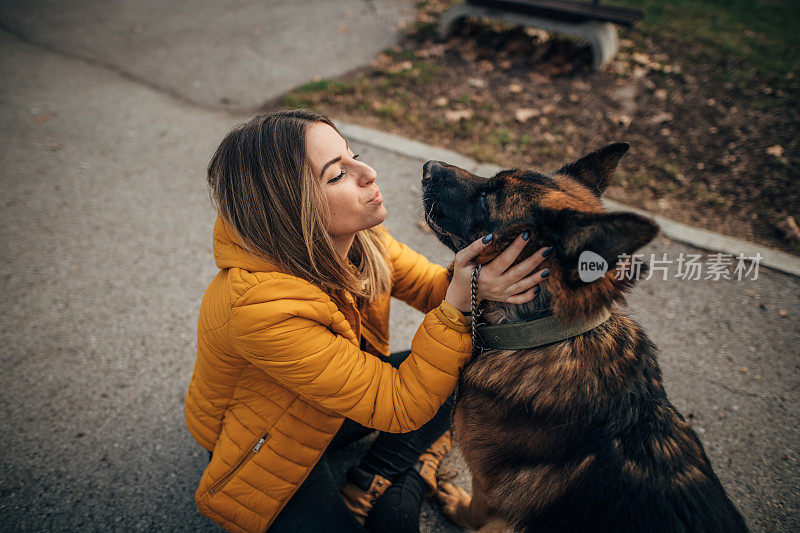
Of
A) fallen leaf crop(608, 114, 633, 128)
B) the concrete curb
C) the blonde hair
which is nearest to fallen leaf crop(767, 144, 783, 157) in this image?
fallen leaf crop(608, 114, 633, 128)

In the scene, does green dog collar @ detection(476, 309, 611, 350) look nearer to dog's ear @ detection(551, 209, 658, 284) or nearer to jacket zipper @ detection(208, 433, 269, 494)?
dog's ear @ detection(551, 209, 658, 284)

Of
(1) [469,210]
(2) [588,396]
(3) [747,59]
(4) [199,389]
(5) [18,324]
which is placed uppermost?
(3) [747,59]

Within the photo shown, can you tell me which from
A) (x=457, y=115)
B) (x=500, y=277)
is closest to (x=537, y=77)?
(x=457, y=115)

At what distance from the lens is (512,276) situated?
154 cm

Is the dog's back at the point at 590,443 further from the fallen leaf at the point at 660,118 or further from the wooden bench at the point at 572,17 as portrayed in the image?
the wooden bench at the point at 572,17

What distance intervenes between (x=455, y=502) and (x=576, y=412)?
1.10 meters

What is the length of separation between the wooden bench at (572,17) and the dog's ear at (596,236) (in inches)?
204

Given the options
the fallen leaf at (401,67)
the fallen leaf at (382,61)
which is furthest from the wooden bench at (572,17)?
the fallen leaf at (382,61)

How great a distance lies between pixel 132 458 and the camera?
2.37m

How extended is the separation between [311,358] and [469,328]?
0.66 meters

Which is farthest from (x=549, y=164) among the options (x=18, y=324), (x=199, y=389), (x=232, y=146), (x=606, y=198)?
(x=18, y=324)

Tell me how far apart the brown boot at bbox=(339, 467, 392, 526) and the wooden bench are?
5.91 m

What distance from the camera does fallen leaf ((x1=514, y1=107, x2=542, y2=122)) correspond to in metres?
4.90

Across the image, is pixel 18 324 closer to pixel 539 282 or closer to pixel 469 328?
pixel 469 328
